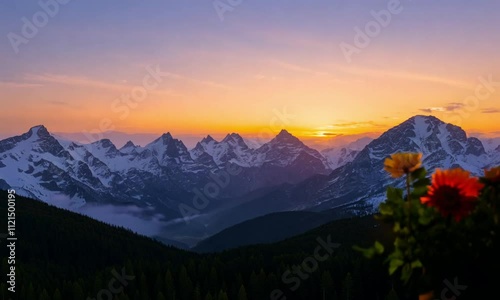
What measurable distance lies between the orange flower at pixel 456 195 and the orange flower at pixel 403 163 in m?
0.62

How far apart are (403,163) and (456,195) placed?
0.99 meters

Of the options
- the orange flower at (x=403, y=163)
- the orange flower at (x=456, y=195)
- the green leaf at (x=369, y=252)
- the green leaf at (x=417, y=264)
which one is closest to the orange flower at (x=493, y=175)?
the orange flower at (x=456, y=195)

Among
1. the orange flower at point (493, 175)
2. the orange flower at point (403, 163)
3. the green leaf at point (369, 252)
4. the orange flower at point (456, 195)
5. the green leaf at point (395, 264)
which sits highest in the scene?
the orange flower at point (403, 163)

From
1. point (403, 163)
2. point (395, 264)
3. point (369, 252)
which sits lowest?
point (395, 264)

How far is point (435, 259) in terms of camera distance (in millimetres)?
7910

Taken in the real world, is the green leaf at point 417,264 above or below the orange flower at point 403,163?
below

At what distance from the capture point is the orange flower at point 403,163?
806 cm

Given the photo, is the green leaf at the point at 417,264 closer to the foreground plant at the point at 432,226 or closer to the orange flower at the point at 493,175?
the foreground plant at the point at 432,226

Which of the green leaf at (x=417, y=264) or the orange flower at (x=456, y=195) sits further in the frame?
the green leaf at (x=417, y=264)

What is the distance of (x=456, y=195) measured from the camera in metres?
7.34

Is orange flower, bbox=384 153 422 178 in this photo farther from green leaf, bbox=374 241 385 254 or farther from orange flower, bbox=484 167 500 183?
green leaf, bbox=374 241 385 254

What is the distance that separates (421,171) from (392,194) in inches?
22.3

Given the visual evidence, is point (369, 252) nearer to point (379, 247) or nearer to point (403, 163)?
point (379, 247)

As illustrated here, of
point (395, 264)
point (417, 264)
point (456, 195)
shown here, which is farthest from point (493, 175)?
point (395, 264)
